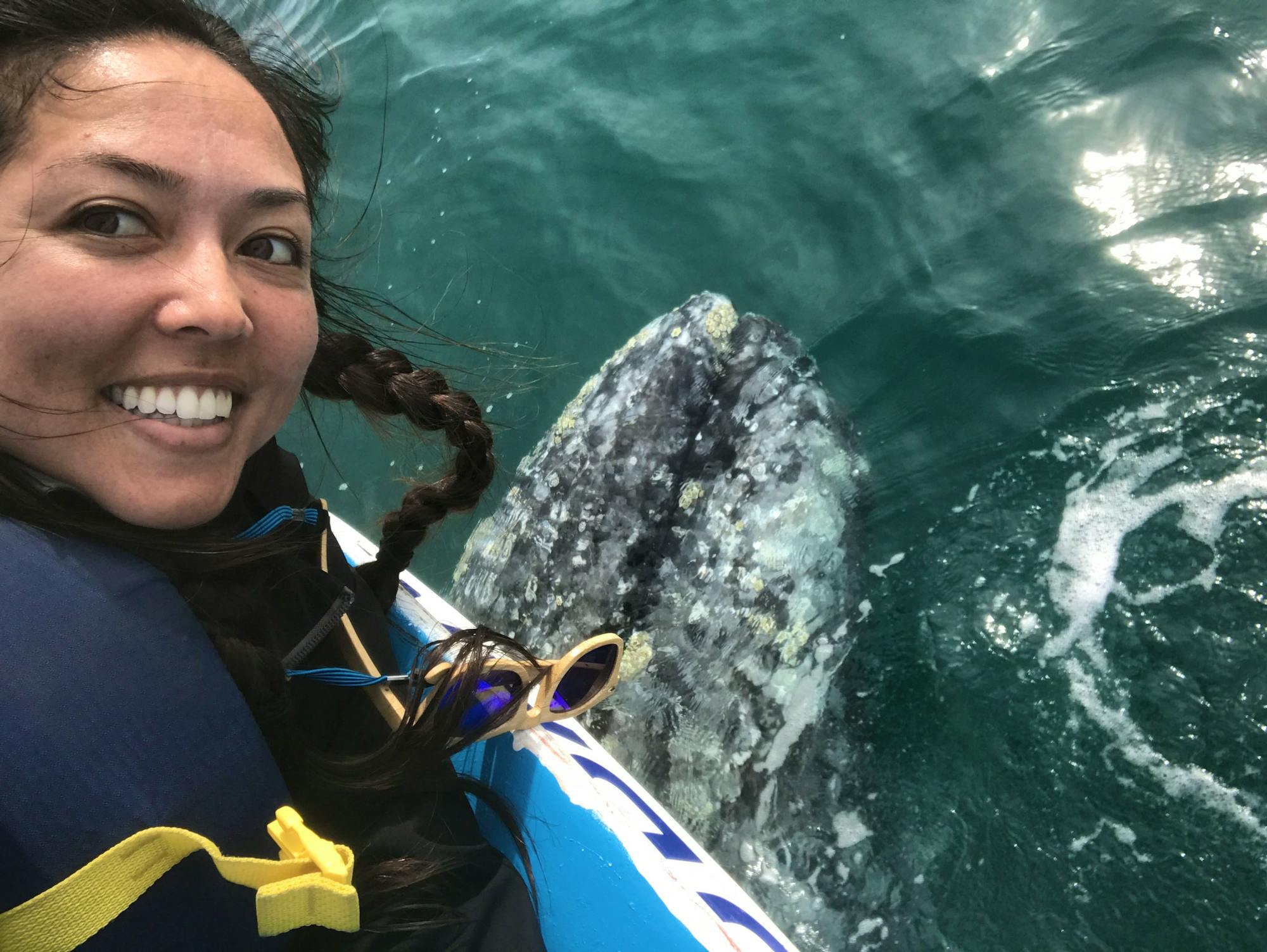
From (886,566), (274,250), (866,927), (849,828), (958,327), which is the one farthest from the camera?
(958,327)

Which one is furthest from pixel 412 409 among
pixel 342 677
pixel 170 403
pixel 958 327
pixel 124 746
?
pixel 958 327

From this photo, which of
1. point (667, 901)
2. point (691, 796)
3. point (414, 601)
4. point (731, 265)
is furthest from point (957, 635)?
point (731, 265)

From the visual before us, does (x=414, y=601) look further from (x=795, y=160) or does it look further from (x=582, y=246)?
(x=795, y=160)

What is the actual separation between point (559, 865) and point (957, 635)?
192cm

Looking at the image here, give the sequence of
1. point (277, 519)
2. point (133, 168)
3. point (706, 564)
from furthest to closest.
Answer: point (706, 564) → point (277, 519) → point (133, 168)

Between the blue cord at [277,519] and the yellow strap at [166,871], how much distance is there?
59cm

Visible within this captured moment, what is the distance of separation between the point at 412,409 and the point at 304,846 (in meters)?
1.20

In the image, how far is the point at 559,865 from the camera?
222cm

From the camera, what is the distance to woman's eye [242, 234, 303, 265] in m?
1.75

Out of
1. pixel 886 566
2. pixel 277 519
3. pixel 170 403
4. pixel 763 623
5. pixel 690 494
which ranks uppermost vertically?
pixel 170 403

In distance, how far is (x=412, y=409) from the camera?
239 cm

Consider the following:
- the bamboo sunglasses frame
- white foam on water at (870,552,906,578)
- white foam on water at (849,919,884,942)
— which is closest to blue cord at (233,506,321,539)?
the bamboo sunglasses frame

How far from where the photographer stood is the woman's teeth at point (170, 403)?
1537mm

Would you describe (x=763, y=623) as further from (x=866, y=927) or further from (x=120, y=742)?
(x=120, y=742)
